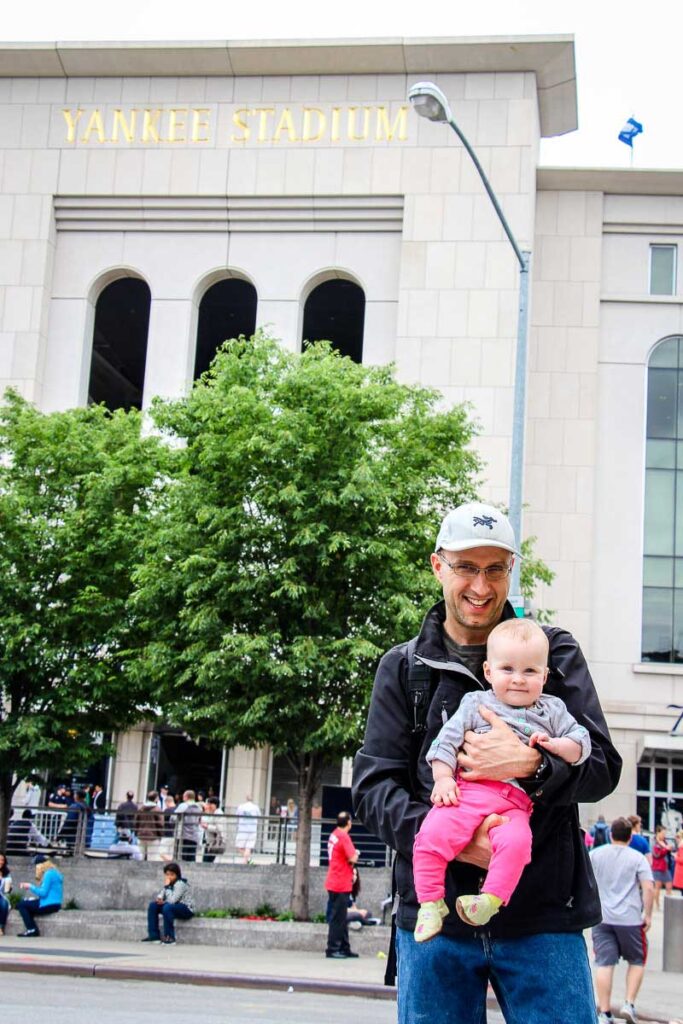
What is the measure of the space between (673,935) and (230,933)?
639 cm

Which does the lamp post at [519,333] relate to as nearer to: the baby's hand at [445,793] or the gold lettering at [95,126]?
the baby's hand at [445,793]

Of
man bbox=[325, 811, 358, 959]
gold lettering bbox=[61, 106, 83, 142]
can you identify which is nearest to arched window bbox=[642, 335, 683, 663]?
gold lettering bbox=[61, 106, 83, 142]

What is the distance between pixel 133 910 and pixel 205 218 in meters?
20.9

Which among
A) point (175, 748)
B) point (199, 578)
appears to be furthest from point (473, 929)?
point (175, 748)

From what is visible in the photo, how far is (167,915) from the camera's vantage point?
19406mm

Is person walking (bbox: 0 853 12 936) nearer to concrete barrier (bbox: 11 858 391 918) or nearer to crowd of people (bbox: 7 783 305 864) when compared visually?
concrete barrier (bbox: 11 858 391 918)

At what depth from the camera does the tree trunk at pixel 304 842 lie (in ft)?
67.2

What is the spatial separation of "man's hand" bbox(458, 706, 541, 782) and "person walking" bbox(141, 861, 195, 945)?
16776 mm

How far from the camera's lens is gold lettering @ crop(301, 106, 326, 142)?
3625 centimetres

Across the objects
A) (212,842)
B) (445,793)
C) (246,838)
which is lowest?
(212,842)

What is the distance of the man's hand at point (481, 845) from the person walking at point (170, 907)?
54.9ft

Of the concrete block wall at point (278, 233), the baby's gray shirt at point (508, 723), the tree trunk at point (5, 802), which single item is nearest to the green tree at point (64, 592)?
the tree trunk at point (5, 802)

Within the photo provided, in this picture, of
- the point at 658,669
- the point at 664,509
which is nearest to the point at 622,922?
the point at 658,669

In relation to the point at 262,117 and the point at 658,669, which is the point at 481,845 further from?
the point at 262,117
